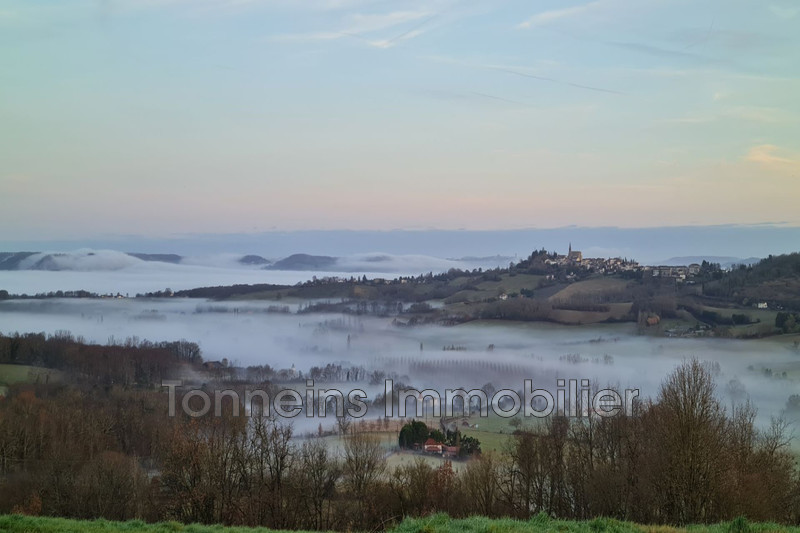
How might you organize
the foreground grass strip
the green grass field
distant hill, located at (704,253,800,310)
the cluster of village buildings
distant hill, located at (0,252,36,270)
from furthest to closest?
1. the cluster of village buildings
2. distant hill, located at (0,252,36,270)
3. distant hill, located at (704,253,800,310)
4. the foreground grass strip
5. the green grass field

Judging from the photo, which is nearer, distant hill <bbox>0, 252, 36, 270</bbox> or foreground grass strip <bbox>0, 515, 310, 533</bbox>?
foreground grass strip <bbox>0, 515, 310, 533</bbox>

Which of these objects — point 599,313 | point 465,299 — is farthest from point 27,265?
point 599,313

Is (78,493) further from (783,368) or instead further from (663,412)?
(783,368)

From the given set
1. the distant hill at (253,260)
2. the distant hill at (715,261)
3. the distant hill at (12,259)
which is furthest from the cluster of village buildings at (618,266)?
the distant hill at (12,259)

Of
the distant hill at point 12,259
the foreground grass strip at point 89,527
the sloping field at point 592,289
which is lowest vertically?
the foreground grass strip at point 89,527

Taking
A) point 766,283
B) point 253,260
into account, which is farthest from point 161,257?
point 766,283

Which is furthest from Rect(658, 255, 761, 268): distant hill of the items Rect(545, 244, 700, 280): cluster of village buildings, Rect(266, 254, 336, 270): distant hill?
Rect(266, 254, 336, 270): distant hill

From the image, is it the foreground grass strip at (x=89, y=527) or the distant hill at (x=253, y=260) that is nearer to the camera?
the foreground grass strip at (x=89, y=527)

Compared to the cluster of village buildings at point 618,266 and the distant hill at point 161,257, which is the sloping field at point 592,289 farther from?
the distant hill at point 161,257

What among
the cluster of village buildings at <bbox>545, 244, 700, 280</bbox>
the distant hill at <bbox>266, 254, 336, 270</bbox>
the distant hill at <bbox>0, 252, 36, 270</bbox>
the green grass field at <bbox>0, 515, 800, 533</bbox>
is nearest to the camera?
the green grass field at <bbox>0, 515, 800, 533</bbox>

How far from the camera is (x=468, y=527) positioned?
328 inches

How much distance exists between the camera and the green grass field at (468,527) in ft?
27.2

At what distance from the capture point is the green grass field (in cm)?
829

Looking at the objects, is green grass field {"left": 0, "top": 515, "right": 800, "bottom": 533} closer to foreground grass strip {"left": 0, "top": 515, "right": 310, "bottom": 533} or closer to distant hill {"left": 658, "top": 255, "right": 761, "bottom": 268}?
foreground grass strip {"left": 0, "top": 515, "right": 310, "bottom": 533}
